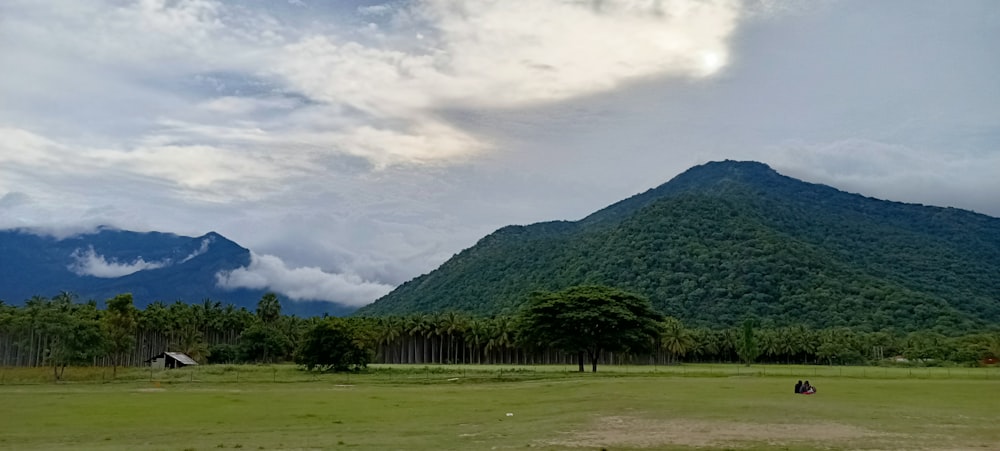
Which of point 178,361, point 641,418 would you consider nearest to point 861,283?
point 178,361

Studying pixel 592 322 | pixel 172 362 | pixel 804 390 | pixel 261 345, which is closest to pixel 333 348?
pixel 592 322

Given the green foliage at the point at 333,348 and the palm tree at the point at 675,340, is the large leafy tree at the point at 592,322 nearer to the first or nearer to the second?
the green foliage at the point at 333,348

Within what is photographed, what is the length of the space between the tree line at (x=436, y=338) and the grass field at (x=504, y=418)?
2769 cm

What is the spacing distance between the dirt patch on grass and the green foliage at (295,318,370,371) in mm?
53112

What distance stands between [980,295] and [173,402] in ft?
653

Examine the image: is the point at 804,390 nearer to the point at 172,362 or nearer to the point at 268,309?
the point at 172,362

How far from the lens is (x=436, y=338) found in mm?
130875

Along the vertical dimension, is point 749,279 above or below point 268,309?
above

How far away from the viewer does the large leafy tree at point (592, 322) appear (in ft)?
255

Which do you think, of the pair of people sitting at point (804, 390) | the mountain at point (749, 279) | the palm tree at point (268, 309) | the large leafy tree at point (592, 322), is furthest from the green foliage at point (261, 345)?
the pair of people sitting at point (804, 390)

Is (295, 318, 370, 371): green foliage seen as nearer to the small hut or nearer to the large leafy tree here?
the large leafy tree

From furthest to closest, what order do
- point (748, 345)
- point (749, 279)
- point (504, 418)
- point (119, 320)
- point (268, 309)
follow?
point (749, 279) < point (268, 309) < point (748, 345) < point (119, 320) < point (504, 418)

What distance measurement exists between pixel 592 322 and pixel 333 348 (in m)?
27.3

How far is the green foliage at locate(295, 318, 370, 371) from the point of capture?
3000 inches
